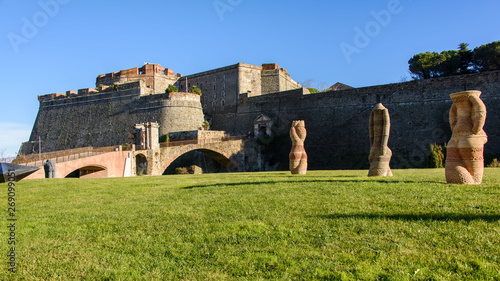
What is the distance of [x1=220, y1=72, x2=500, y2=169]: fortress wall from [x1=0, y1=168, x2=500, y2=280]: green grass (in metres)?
25.2

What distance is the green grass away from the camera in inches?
181

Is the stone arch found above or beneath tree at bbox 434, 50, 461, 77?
beneath

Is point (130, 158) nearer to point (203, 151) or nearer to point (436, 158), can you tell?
point (203, 151)

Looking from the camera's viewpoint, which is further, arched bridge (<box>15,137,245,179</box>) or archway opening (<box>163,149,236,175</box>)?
archway opening (<box>163,149,236,175</box>)

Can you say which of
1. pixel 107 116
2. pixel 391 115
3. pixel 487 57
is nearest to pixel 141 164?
pixel 107 116

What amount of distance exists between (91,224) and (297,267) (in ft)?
14.8

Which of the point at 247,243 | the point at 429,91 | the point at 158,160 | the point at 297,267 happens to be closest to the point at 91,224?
the point at 247,243

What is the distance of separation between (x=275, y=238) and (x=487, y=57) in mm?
40396

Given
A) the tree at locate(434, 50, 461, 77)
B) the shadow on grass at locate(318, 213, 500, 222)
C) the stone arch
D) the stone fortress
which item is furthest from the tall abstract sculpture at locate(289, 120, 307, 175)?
the tree at locate(434, 50, 461, 77)

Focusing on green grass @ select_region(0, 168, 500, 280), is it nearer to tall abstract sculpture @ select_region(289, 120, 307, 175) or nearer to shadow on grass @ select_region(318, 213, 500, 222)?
shadow on grass @ select_region(318, 213, 500, 222)

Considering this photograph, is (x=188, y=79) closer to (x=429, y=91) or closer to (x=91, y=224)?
(x=429, y=91)

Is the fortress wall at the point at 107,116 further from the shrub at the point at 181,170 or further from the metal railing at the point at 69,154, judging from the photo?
the metal railing at the point at 69,154

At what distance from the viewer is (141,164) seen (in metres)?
29.5

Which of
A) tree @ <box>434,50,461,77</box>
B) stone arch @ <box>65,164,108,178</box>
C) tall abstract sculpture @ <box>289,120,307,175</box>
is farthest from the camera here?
tree @ <box>434,50,461,77</box>
